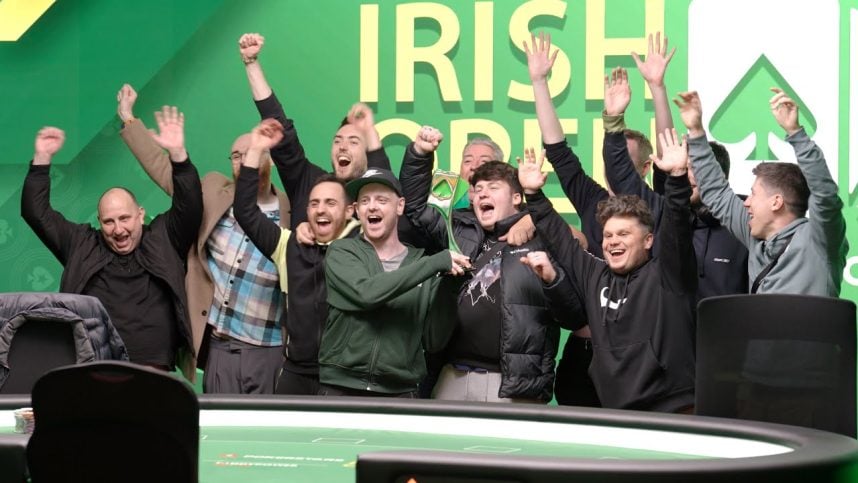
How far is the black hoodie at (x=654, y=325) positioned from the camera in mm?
4570

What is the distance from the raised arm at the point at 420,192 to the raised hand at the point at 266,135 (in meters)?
0.56

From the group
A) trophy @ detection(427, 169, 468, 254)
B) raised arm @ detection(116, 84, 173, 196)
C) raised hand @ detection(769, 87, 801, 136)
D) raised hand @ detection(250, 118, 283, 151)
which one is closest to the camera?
raised hand @ detection(769, 87, 801, 136)

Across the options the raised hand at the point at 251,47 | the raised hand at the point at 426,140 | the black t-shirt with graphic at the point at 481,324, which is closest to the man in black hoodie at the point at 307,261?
the raised hand at the point at 426,140

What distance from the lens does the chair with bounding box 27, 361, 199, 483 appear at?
204 centimetres

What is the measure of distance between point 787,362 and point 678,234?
1293 mm

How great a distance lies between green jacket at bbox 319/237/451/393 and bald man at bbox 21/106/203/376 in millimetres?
933

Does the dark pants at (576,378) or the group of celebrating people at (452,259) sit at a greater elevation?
the group of celebrating people at (452,259)

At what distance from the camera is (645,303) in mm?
4637

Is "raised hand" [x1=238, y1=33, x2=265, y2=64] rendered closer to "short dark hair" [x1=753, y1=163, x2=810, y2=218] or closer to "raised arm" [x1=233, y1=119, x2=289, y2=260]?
"raised arm" [x1=233, y1=119, x2=289, y2=260]

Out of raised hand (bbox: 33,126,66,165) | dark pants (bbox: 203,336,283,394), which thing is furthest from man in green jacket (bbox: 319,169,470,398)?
raised hand (bbox: 33,126,66,165)

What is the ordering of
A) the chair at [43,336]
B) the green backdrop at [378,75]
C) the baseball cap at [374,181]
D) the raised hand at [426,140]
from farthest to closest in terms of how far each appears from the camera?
the green backdrop at [378,75]
the raised hand at [426,140]
the baseball cap at [374,181]
the chair at [43,336]

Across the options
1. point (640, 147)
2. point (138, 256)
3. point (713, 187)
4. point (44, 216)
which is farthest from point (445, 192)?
point (44, 216)

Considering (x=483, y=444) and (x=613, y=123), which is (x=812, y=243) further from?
(x=483, y=444)

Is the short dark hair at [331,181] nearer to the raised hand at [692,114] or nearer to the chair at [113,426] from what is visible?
the raised hand at [692,114]
